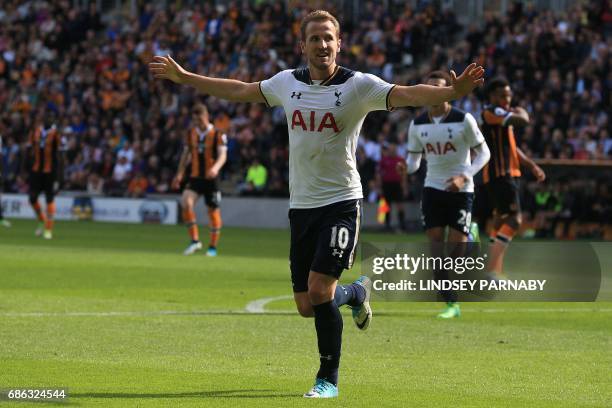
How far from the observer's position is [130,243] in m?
27.0

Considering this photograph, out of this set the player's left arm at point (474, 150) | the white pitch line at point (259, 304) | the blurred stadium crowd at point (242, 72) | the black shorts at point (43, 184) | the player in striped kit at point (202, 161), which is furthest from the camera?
the blurred stadium crowd at point (242, 72)

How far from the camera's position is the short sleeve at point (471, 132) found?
1391 cm

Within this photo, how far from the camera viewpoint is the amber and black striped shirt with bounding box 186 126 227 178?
75.8ft

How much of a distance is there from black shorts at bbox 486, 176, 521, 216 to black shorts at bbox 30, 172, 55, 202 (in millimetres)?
13931

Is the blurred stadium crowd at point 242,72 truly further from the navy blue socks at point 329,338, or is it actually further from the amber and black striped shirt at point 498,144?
the navy blue socks at point 329,338

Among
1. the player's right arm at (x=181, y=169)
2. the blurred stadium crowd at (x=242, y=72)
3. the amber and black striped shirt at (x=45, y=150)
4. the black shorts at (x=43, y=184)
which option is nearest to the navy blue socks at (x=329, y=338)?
the player's right arm at (x=181, y=169)

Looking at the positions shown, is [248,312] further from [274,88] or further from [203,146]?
[203,146]

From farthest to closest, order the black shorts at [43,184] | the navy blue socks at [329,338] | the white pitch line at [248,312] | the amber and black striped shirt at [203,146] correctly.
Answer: the black shorts at [43,184], the amber and black striped shirt at [203,146], the white pitch line at [248,312], the navy blue socks at [329,338]

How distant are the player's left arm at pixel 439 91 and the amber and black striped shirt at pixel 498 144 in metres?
7.68

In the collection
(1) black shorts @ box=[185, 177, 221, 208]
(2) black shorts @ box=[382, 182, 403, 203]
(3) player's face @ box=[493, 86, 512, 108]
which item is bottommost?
(2) black shorts @ box=[382, 182, 403, 203]

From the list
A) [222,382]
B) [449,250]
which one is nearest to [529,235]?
[449,250]

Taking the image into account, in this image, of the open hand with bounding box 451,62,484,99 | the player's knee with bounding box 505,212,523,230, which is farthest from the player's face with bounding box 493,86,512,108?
the open hand with bounding box 451,62,484,99

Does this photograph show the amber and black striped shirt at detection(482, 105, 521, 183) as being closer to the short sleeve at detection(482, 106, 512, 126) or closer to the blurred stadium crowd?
the short sleeve at detection(482, 106, 512, 126)

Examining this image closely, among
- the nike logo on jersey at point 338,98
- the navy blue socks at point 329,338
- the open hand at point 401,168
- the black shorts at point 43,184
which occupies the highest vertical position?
the nike logo on jersey at point 338,98
